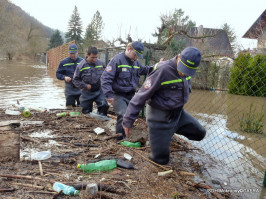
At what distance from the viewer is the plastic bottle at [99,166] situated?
2970 mm

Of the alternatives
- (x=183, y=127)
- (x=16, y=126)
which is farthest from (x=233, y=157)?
(x=16, y=126)

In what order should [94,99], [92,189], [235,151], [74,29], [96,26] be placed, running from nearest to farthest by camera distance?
1. [92,189]
2. [235,151]
3. [94,99]
4. [96,26]
5. [74,29]

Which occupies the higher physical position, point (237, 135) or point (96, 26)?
point (96, 26)

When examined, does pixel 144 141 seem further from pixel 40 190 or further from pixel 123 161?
pixel 40 190

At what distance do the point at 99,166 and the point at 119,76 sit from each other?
200cm

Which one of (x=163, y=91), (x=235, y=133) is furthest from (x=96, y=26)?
(x=163, y=91)

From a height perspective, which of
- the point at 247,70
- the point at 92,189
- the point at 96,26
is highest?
the point at 96,26

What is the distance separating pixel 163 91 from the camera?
3.20 m

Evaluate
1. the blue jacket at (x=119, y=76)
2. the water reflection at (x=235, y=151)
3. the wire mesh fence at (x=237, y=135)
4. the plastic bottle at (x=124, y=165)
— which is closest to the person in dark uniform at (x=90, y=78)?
the blue jacket at (x=119, y=76)

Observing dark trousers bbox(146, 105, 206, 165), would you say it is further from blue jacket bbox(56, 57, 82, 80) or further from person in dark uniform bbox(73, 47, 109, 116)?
blue jacket bbox(56, 57, 82, 80)

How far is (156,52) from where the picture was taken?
→ 20.6 ft

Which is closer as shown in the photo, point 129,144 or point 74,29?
point 129,144

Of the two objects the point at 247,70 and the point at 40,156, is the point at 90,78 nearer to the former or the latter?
the point at 40,156

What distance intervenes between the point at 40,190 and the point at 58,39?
69.7 meters
